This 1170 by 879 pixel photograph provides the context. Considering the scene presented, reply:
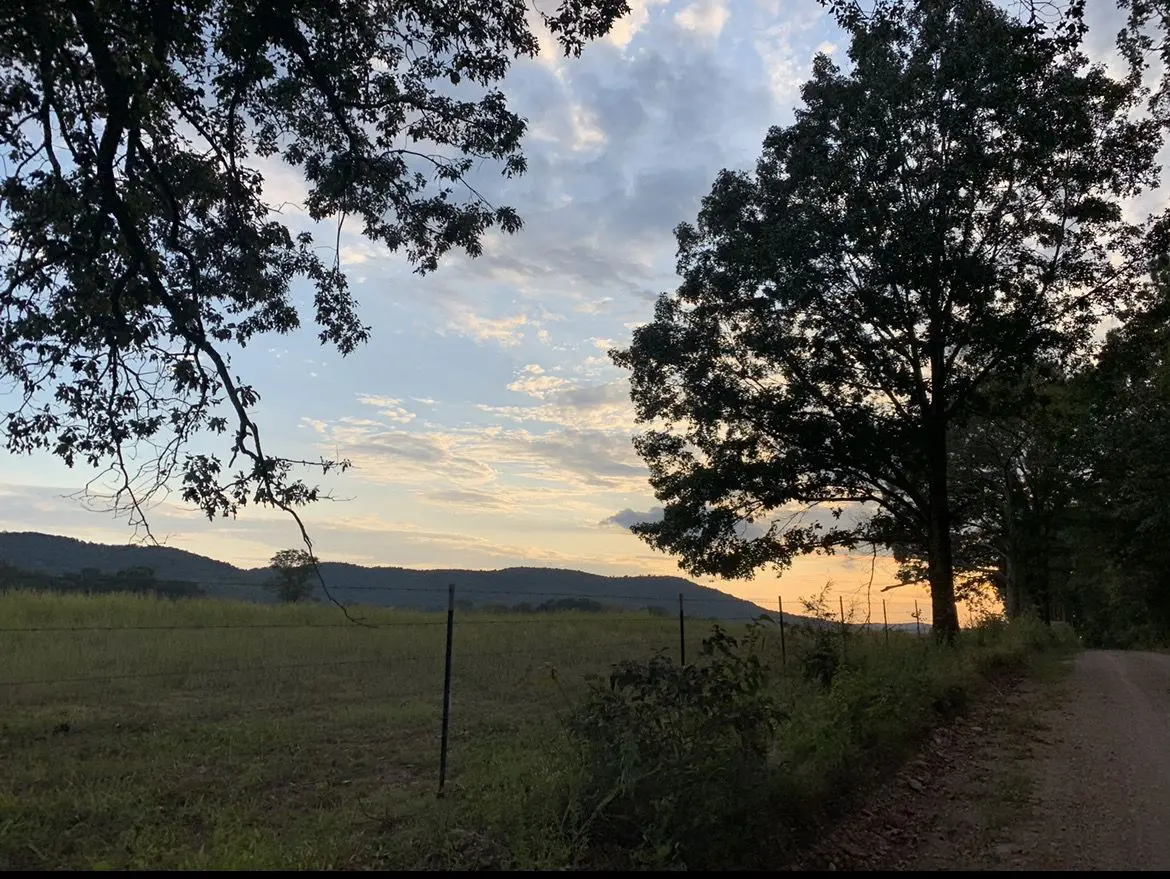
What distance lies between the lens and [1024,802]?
259 inches

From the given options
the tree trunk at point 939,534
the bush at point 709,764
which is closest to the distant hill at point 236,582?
the bush at point 709,764

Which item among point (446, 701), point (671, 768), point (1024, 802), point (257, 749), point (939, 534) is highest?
point (939, 534)

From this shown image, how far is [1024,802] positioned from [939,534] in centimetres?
1143

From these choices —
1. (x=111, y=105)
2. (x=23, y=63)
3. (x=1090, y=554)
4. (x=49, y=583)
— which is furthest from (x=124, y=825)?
(x=1090, y=554)

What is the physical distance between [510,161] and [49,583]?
6.35 metres

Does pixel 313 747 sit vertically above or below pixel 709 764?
below

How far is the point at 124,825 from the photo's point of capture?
5.83m

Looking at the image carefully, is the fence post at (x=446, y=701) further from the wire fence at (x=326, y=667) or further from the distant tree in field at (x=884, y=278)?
the distant tree in field at (x=884, y=278)

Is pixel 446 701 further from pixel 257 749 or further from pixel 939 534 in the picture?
pixel 939 534

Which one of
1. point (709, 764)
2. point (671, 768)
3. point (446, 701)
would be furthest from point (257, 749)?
point (709, 764)

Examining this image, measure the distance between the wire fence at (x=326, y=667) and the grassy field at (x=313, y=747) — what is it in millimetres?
72

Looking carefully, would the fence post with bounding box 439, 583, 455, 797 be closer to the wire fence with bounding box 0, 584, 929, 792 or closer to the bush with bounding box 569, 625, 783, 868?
the wire fence with bounding box 0, 584, 929, 792

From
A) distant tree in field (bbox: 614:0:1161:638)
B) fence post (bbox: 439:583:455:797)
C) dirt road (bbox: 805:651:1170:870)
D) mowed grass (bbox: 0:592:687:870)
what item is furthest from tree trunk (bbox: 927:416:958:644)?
fence post (bbox: 439:583:455:797)

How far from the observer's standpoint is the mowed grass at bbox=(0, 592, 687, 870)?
5133 millimetres
